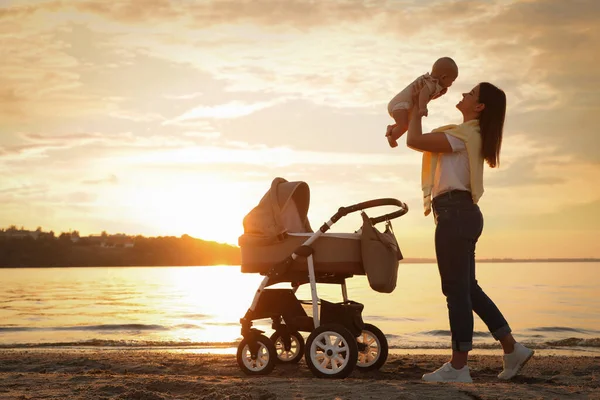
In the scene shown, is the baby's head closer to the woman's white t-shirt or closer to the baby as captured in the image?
the baby

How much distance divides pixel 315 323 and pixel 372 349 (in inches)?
36.7

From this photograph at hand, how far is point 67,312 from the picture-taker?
18297 millimetres

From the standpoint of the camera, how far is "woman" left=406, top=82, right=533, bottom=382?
5.08 meters

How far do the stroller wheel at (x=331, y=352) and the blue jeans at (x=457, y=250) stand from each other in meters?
0.82

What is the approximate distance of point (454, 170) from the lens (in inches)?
202

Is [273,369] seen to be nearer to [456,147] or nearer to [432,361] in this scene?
[432,361]

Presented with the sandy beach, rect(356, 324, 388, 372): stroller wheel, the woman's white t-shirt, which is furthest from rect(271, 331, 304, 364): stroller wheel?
the woman's white t-shirt

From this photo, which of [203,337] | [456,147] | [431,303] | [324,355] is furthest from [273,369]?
[431,303]

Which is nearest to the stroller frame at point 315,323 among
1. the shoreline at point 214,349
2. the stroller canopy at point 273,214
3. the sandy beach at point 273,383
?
the sandy beach at point 273,383

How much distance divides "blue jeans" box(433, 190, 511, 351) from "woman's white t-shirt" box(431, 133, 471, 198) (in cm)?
5

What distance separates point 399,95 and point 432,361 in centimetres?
334

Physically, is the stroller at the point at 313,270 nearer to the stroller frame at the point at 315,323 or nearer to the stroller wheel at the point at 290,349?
the stroller frame at the point at 315,323

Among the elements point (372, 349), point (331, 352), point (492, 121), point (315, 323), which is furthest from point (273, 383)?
point (492, 121)

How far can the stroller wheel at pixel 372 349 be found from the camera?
20.5 ft
